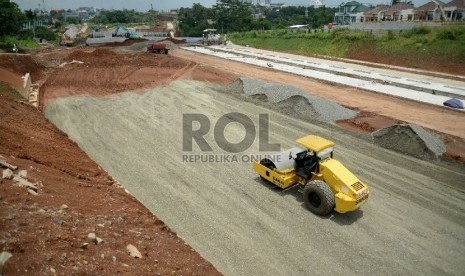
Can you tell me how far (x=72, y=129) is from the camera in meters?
Result: 17.1

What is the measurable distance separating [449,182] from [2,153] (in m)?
15.0

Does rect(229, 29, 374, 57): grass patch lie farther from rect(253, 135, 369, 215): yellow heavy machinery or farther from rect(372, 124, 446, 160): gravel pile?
rect(253, 135, 369, 215): yellow heavy machinery

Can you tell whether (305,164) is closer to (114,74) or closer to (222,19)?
(114,74)

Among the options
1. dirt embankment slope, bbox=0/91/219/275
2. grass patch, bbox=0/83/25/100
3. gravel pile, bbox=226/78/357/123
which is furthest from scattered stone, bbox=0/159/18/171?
gravel pile, bbox=226/78/357/123

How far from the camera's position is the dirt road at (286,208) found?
833 cm

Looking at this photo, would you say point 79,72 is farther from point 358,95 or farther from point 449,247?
point 449,247

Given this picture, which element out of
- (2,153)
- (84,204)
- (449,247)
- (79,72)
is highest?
(79,72)

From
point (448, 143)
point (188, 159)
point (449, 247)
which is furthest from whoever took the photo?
point (448, 143)

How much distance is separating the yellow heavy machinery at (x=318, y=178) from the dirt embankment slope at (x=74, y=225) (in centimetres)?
378

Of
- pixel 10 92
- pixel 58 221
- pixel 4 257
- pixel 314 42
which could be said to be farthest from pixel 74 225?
pixel 314 42

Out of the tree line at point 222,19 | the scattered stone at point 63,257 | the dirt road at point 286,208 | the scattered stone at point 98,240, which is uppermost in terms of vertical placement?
the tree line at point 222,19

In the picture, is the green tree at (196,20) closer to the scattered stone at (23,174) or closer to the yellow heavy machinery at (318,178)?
the yellow heavy machinery at (318,178)

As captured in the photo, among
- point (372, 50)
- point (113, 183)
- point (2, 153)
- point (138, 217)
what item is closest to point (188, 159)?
point (113, 183)

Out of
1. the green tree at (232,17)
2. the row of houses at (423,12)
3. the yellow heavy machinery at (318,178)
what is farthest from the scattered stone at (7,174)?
the green tree at (232,17)
